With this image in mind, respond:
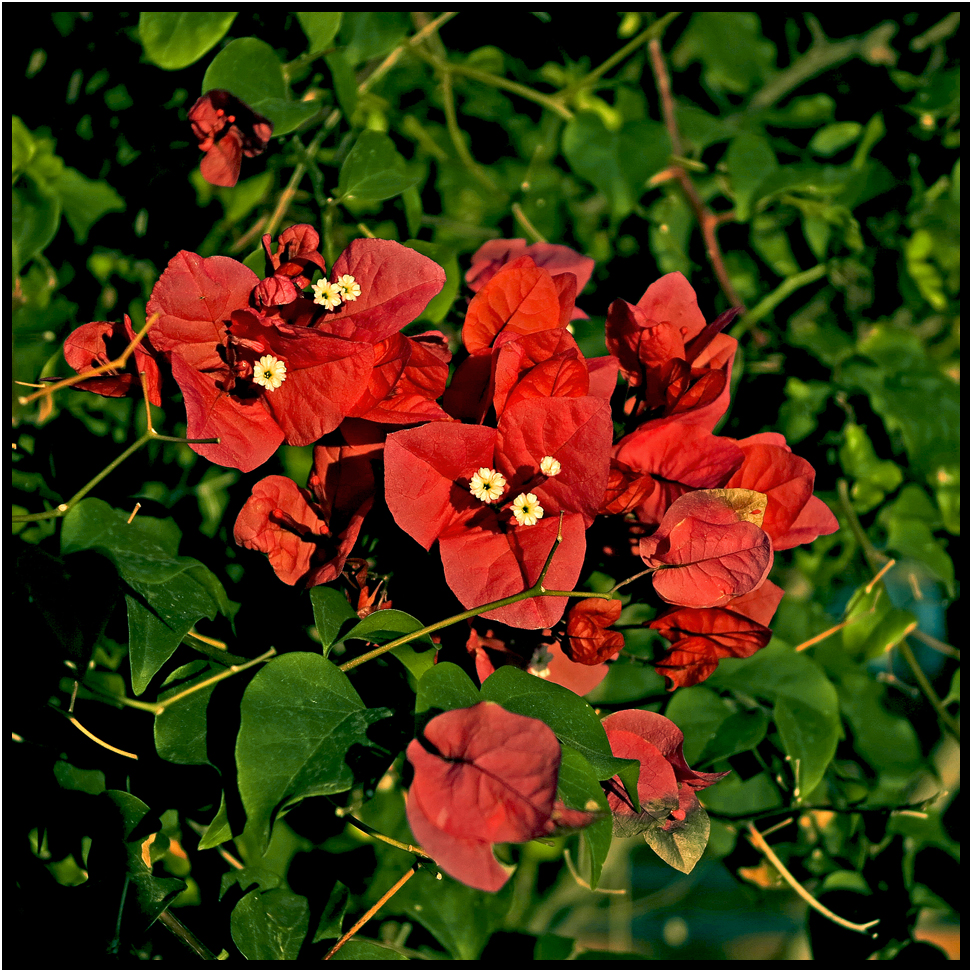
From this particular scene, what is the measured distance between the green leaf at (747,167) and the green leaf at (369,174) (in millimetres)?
372

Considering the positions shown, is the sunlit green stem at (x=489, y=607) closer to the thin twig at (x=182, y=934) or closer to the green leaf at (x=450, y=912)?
the thin twig at (x=182, y=934)

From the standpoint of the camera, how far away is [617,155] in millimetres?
723

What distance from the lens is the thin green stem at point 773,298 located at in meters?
0.78

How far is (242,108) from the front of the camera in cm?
47

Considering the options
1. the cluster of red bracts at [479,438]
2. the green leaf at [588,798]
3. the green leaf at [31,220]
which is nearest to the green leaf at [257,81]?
the cluster of red bracts at [479,438]

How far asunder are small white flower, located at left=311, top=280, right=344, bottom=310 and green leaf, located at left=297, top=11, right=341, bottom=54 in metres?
0.27

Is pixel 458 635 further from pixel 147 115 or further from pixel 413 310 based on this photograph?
pixel 147 115

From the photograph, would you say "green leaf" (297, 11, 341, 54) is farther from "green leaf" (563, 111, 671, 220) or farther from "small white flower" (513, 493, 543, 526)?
"small white flower" (513, 493, 543, 526)

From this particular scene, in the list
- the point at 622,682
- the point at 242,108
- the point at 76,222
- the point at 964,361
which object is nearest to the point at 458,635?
the point at 622,682

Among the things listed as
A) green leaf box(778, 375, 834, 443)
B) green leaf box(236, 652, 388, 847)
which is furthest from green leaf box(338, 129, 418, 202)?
green leaf box(778, 375, 834, 443)

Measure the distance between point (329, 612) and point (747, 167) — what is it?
64cm

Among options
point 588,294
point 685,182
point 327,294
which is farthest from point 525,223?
point 327,294

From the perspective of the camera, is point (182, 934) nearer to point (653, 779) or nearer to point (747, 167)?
point (653, 779)

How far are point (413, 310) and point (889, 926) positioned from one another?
2.32 feet
